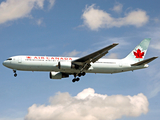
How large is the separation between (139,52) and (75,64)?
1646 centimetres

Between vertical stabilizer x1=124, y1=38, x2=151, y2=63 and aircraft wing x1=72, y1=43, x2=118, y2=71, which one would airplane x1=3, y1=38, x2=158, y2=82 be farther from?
vertical stabilizer x1=124, y1=38, x2=151, y2=63

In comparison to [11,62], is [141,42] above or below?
above

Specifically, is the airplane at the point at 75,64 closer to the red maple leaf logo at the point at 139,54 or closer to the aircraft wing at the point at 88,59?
the aircraft wing at the point at 88,59

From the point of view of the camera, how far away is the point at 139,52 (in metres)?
53.5

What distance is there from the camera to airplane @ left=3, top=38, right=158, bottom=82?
43.4 meters

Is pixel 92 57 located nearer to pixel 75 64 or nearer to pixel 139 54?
pixel 75 64

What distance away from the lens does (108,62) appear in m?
47.7

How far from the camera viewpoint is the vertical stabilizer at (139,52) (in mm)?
51709

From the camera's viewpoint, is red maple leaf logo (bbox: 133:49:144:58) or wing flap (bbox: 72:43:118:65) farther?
red maple leaf logo (bbox: 133:49:144:58)

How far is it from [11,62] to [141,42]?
2865cm

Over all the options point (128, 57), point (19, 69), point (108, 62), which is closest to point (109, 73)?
point (108, 62)

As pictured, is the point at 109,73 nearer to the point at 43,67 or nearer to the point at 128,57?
the point at 128,57

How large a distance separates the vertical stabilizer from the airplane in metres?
0.57

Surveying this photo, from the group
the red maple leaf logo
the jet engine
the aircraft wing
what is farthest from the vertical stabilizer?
the jet engine
